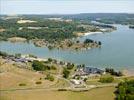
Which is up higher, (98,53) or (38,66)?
(38,66)

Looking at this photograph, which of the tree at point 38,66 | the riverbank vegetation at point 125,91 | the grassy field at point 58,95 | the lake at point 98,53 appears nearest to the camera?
the riverbank vegetation at point 125,91

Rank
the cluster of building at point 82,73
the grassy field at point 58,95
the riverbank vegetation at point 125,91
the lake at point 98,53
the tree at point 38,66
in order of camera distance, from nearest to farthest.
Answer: the riverbank vegetation at point 125,91 < the grassy field at point 58,95 < the cluster of building at point 82,73 < the tree at point 38,66 < the lake at point 98,53

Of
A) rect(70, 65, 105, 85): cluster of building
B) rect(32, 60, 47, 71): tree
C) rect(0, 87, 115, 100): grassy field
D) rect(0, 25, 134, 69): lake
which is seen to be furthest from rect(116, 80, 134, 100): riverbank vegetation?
rect(0, 25, 134, 69): lake

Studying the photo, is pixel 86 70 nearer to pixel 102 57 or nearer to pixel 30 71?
pixel 30 71

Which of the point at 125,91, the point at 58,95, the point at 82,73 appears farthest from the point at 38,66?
the point at 125,91

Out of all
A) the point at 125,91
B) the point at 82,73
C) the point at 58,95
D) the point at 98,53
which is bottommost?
the point at 98,53

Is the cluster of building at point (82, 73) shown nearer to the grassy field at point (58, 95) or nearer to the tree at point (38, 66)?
the grassy field at point (58, 95)

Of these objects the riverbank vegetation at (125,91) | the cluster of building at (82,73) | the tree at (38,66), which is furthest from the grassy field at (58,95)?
the tree at (38,66)

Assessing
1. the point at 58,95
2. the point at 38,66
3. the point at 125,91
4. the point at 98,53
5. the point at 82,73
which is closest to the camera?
the point at 125,91

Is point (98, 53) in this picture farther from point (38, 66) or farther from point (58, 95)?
point (58, 95)

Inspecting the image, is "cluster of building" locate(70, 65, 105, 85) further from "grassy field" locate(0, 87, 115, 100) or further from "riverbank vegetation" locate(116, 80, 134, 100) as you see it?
"riverbank vegetation" locate(116, 80, 134, 100)
